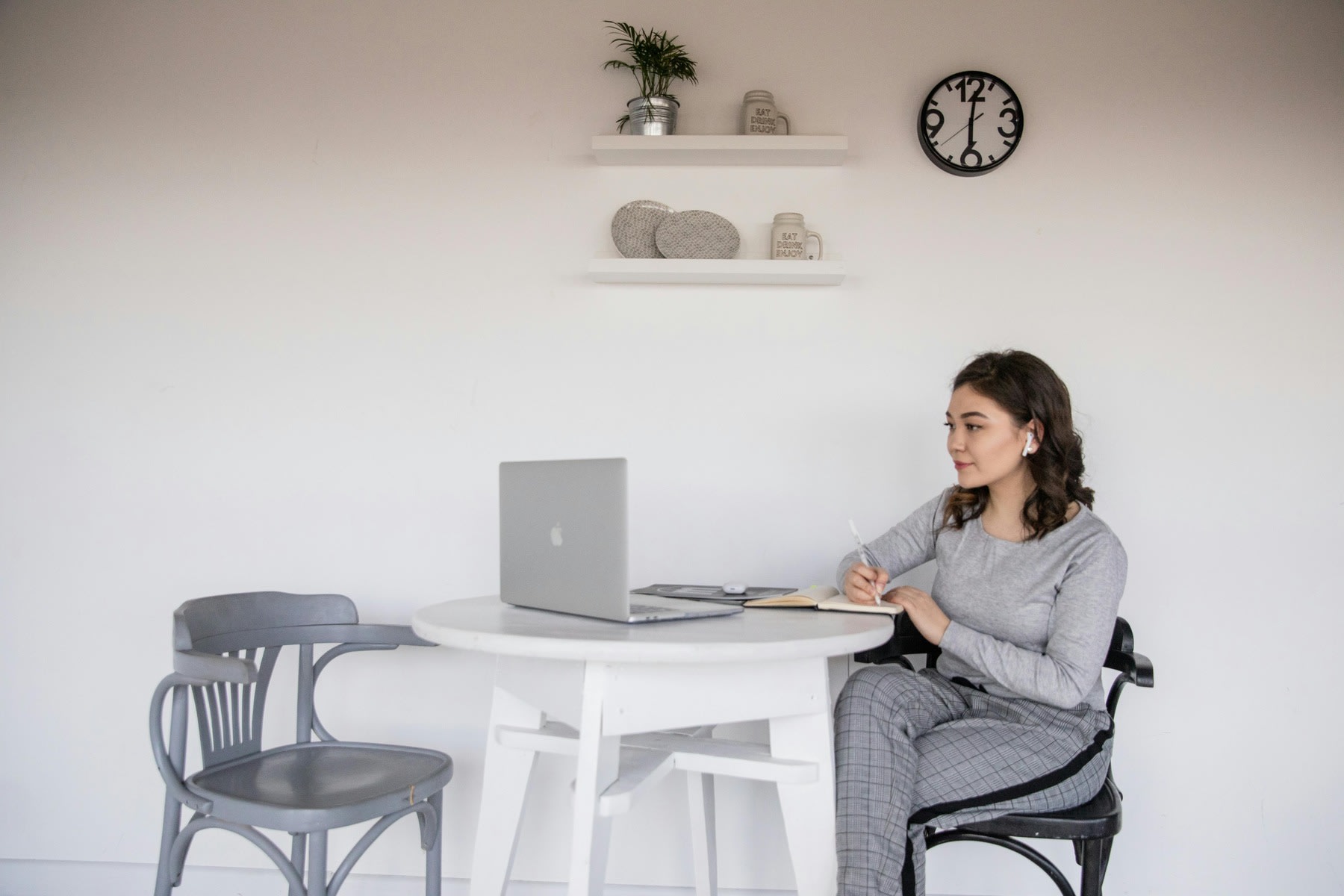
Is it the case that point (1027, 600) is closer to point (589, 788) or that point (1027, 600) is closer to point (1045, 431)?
point (1045, 431)

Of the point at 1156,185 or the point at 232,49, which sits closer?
the point at 1156,185

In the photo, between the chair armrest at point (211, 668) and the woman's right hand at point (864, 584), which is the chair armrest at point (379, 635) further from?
the woman's right hand at point (864, 584)

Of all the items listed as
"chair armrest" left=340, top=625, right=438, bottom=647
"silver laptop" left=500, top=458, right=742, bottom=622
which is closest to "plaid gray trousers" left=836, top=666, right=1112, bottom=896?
"silver laptop" left=500, top=458, right=742, bottom=622

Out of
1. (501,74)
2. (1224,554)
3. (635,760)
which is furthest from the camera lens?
(501,74)

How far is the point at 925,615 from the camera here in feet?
5.30

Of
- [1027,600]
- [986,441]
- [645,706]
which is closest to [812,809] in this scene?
[645,706]

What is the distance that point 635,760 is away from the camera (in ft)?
5.08

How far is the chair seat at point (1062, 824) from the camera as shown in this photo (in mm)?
1496

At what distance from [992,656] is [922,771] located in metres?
0.22

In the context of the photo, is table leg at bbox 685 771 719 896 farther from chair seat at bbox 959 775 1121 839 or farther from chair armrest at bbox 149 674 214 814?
chair armrest at bbox 149 674 214 814

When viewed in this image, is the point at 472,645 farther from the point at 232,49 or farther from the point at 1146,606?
the point at 232,49

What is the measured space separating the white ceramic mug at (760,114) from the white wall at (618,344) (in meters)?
0.11

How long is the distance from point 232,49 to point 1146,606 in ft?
8.93

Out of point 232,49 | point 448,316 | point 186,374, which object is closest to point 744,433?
point 448,316
